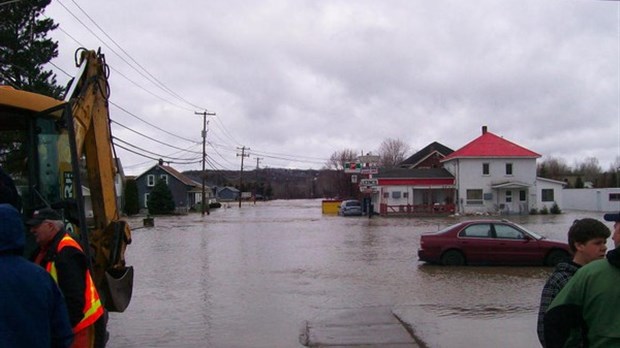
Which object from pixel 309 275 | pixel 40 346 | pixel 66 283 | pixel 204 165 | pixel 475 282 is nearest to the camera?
pixel 40 346

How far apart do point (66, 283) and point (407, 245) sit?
2012 cm

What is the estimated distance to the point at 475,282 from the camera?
1357cm

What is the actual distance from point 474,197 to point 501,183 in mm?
2901

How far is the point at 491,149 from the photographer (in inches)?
2301

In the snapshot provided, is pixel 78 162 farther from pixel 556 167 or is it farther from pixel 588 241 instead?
pixel 556 167

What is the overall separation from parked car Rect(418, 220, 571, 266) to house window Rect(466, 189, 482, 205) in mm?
41208

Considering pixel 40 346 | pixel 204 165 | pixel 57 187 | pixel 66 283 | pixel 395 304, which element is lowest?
pixel 395 304

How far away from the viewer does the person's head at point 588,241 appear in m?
3.79

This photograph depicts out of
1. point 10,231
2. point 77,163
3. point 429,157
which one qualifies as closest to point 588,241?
point 10,231

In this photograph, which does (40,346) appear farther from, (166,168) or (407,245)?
(166,168)

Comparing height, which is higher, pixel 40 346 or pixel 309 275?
pixel 40 346

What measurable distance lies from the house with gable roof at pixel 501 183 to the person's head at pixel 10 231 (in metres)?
55.2

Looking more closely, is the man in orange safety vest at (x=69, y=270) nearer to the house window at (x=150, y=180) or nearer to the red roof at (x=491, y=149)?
the red roof at (x=491, y=149)

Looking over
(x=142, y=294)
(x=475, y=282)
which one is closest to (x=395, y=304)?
(x=475, y=282)
